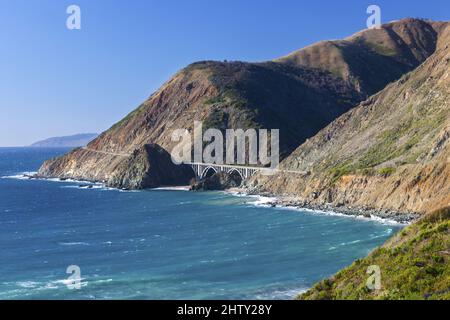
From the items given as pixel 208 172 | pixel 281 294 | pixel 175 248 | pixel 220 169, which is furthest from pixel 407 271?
pixel 208 172

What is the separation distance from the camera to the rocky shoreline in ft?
274

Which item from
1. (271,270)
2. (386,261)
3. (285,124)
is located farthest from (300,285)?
(285,124)

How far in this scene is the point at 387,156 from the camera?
351ft

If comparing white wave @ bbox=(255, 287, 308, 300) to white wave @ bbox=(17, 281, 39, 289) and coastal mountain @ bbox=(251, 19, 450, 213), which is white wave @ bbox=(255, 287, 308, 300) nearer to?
white wave @ bbox=(17, 281, 39, 289)

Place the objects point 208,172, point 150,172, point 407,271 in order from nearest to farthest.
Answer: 1. point 407,271
2. point 150,172
3. point 208,172

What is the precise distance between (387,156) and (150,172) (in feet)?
244

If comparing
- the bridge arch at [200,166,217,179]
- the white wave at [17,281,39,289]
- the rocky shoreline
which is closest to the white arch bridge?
the bridge arch at [200,166,217,179]

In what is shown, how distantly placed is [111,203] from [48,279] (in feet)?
228

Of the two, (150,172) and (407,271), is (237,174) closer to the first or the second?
(150,172)

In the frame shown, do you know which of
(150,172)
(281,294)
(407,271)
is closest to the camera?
(407,271)

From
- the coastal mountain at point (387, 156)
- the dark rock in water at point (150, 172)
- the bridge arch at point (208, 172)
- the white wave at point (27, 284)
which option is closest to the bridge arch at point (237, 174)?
the coastal mountain at point (387, 156)

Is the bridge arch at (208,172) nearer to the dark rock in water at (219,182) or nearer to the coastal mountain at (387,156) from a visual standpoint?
the dark rock in water at (219,182)

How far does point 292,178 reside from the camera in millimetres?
127562
